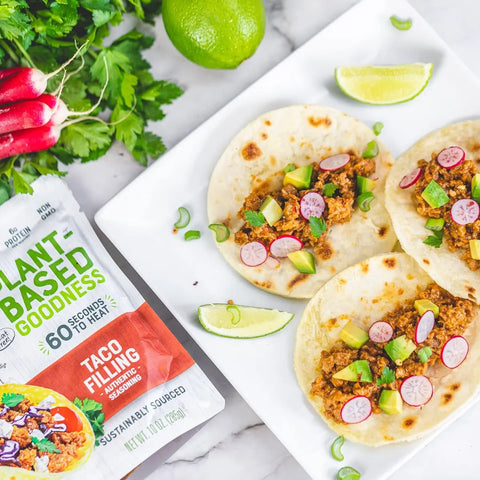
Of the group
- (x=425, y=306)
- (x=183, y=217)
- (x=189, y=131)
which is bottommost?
(x=425, y=306)

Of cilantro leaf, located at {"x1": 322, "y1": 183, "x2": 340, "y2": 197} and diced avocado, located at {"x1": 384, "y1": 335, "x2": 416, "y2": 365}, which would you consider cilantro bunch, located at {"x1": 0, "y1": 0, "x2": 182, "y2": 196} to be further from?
diced avocado, located at {"x1": 384, "y1": 335, "x2": 416, "y2": 365}

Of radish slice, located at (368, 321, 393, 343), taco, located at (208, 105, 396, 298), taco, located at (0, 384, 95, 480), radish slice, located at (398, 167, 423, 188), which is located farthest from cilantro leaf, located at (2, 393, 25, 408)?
radish slice, located at (398, 167, 423, 188)

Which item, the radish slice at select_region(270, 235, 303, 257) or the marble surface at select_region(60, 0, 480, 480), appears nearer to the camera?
the radish slice at select_region(270, 235, 303, 257)

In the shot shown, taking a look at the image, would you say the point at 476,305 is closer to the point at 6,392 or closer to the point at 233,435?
the point at 233,435

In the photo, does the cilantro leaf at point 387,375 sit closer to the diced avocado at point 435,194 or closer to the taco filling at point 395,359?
the taco filling at point 395,359

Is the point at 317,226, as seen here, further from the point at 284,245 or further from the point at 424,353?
the point at 424,353

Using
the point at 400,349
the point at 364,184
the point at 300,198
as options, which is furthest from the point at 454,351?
the point at 300,198
